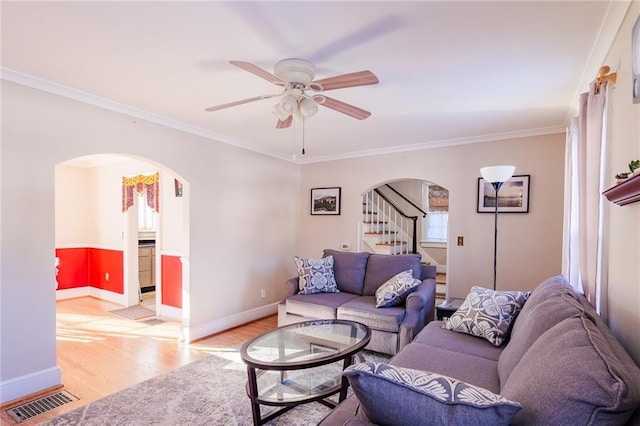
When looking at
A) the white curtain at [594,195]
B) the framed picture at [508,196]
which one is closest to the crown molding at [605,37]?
the white curtain at [594,195]

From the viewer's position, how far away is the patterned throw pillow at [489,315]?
7.32 ft

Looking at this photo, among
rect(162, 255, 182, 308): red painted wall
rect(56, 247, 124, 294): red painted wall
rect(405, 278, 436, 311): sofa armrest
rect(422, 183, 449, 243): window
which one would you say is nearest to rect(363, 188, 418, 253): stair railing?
rect(422, 183, 449, 243): window

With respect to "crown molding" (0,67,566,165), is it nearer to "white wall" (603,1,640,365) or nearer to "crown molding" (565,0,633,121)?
"crown molding" (565,0,633,121)

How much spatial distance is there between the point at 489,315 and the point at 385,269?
162 cm

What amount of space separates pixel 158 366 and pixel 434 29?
3.56m

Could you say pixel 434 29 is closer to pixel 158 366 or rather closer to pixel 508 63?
pixel 508 63

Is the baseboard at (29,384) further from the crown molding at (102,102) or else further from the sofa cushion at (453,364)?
the sofa cushion at (453,364)

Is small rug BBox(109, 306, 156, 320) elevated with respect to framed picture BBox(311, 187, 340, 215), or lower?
lower

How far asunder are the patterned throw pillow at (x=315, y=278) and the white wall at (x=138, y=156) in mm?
965

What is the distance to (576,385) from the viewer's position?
0.87 meters

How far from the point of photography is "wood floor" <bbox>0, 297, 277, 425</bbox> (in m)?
2.71

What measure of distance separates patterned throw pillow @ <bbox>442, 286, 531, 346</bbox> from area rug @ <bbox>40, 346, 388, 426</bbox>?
1.23m

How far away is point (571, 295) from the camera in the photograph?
1.76 meters

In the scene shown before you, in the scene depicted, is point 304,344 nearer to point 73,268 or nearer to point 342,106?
point 342,106
